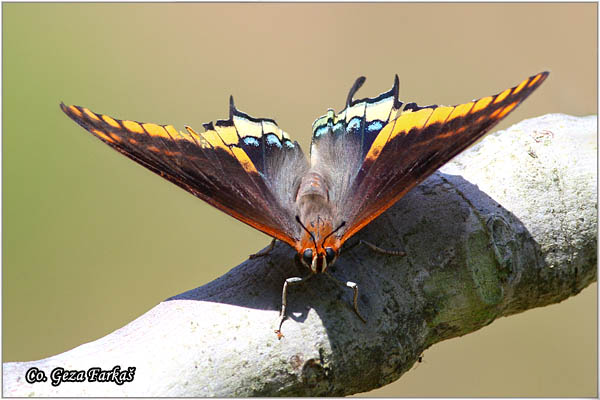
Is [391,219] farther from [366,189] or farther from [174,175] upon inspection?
[174,175]

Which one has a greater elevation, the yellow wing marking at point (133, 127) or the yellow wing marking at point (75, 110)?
the yellow wing marking at point (75, 110)

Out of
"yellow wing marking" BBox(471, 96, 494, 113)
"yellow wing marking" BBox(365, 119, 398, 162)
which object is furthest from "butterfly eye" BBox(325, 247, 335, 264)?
"yellow wing marking" BBox(471, 96, 494, 113)

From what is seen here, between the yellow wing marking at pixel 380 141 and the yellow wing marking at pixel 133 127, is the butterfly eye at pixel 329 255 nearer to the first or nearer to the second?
the yellow wing marking at pixel 380 141

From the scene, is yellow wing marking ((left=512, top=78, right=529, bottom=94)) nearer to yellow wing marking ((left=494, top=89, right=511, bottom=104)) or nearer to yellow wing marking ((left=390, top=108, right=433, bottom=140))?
yellow wing marking ((left=494, top=89, right=511, bottom=104))

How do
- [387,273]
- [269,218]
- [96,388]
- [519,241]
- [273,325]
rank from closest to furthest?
[96,388] → [273,325] → [387,273] → [519,241] → [269,218]

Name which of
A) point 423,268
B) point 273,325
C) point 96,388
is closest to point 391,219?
point 423,268

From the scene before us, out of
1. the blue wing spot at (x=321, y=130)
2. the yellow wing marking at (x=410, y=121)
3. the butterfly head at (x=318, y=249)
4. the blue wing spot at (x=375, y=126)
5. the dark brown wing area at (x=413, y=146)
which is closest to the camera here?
the butterfly head at (x=318, y=249)

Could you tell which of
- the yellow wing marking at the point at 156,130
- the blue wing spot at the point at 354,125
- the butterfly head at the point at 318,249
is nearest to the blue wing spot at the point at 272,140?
the blue wing spot at the point at 354,125
